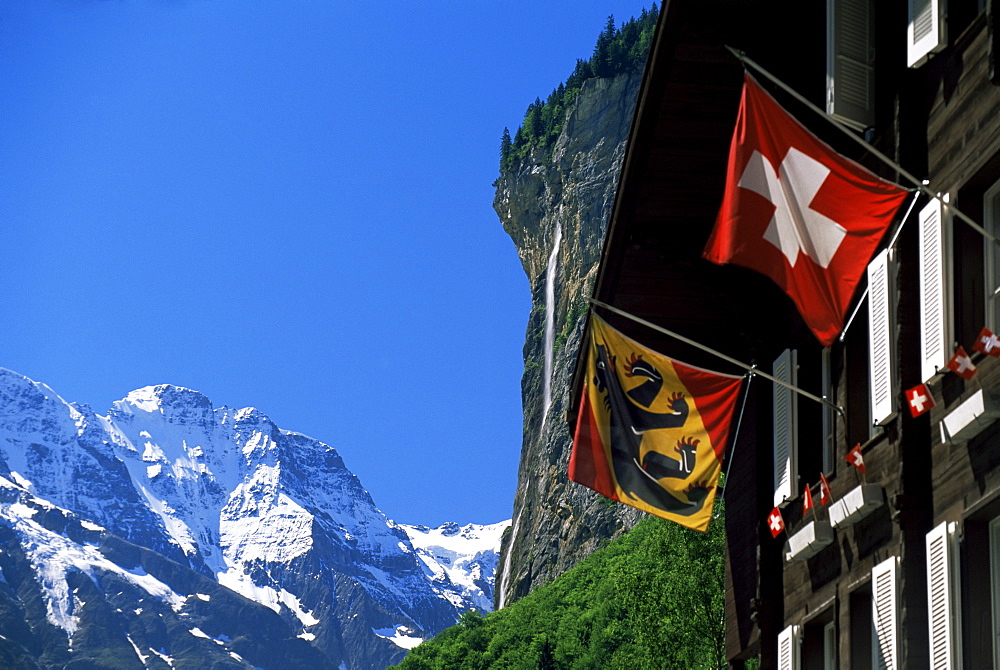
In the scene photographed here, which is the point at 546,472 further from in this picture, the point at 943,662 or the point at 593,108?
the point at 943,662

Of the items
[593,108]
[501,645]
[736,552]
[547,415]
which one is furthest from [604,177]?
[736,552]

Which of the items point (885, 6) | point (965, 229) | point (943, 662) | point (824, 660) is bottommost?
point (943, 662)

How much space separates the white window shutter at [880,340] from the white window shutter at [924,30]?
1.64 meters

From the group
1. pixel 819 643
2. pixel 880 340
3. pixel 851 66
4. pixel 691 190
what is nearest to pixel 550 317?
pixel 691 190

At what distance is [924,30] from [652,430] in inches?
223

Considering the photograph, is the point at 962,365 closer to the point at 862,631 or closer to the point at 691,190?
the point at 862,631

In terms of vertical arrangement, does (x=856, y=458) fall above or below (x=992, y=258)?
below

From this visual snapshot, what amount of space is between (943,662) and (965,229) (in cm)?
323

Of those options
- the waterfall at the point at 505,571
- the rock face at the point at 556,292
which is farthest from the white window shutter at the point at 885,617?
the waterfall at the point at 505,571

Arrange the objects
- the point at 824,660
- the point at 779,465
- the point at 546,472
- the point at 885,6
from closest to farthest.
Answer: the point at 885,6
the point at 824,660
the point at 779,465
the point at 546,472

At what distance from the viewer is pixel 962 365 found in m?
11.1

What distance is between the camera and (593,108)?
153750mm

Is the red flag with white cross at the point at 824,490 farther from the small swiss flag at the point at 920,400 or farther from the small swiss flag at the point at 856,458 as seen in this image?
the small swiss flag at the point at 920,400

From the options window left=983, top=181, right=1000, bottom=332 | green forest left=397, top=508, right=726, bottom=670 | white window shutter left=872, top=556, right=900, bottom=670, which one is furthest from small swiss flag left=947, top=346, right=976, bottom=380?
green forest left=397, top=508, right=726, bottom=670
